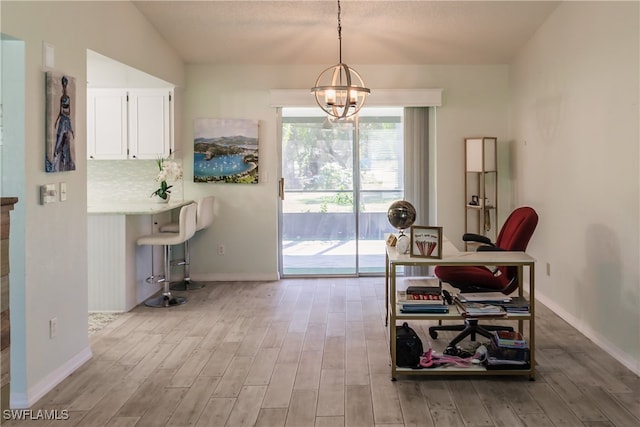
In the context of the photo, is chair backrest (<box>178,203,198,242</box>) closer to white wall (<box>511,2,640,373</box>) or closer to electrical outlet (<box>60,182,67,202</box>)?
electrical outlet (<box>60,182,67,202</box>)

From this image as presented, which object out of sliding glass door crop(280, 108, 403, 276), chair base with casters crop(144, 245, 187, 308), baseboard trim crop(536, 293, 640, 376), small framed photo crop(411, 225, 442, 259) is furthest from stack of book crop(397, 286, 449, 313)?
sliding glass door crop(280, 108, 403, 276)

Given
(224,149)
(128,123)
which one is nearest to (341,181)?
(224,149)

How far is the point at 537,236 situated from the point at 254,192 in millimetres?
3084

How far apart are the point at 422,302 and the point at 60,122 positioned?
2.48m

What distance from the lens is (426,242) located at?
3422 millimetres

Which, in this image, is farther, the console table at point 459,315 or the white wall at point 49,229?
the console table at point 459,315

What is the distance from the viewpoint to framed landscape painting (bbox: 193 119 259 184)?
6379mm

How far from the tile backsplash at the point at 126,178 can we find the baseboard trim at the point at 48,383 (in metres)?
2.72

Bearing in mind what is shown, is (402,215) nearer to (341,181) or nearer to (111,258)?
(111,258)

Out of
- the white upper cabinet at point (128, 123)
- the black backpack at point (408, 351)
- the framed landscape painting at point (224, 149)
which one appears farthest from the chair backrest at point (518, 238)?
the white upper cabinet at point (128, 123)

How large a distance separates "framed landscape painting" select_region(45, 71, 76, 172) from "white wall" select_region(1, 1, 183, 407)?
43 millimetres

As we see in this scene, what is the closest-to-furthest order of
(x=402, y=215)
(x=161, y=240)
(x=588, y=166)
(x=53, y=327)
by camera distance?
(x=53, y=327) < (x=402, y=215) < (x=588, y=166) < (x=161, y=240)

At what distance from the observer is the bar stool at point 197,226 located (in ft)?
19.1

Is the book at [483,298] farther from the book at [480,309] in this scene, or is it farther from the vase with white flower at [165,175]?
the vase with white flower at [165,175]
